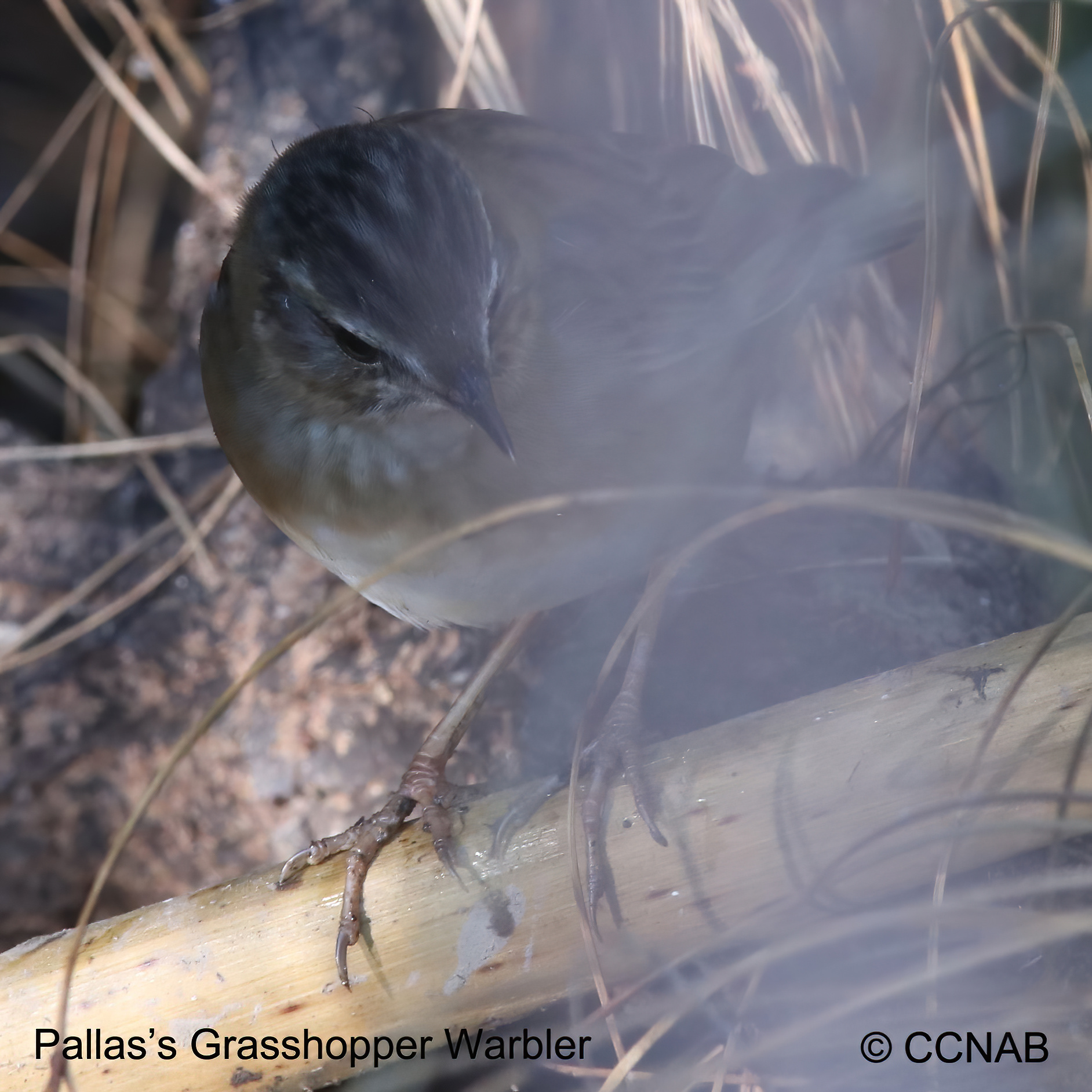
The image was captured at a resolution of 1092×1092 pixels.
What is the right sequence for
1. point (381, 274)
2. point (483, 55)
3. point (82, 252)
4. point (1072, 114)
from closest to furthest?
point (381, 274) → point (1072, 114) → point (483, 55) → point (82, 252)

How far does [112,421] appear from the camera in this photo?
3084 millimetres

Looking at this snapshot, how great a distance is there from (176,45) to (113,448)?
1.46 m

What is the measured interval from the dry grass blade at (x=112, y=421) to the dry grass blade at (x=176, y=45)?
1037 millimetres

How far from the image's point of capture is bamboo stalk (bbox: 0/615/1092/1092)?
1299 millimetres

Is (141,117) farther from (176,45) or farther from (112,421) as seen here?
(112,421)

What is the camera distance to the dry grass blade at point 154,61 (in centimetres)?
306

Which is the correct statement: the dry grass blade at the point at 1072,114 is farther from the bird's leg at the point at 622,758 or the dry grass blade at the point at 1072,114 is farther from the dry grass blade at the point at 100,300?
the dry grass blade at the point at 100,300

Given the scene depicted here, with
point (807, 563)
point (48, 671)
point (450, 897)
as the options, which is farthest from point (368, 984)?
point (48, 671)

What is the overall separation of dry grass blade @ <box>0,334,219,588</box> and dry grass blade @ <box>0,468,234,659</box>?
51 mm

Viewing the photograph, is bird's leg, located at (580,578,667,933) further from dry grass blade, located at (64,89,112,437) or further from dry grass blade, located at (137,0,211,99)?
dry grass blade, located at (137,0,211,99)

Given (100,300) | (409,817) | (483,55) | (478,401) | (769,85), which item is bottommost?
(409,817)

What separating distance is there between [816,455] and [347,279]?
1551 mm

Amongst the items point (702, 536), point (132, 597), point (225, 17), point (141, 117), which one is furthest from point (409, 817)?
point (225, 17)

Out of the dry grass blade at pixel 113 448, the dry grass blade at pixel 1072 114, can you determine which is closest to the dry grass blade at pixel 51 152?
the dry grass blade at pixel 113 448
